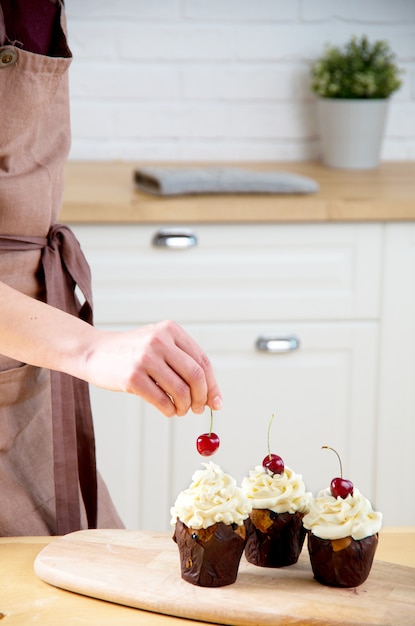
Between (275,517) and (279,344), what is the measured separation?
1.29m

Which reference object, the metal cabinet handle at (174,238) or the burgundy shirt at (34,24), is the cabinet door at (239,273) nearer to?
the metal cabinet handle at (174,238)

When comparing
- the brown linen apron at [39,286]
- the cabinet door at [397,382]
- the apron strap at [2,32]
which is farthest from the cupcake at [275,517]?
the cabinet door at [397,382]

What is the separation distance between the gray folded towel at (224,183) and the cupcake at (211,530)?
1.28 metres

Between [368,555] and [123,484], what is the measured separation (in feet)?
4.69

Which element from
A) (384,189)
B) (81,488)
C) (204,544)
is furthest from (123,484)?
(204,544)

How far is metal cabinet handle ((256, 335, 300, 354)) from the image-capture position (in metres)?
2.27

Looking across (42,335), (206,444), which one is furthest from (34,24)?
(206,444)

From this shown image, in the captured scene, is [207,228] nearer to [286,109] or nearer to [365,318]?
[365,318]

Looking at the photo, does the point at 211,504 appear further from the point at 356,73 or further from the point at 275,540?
the point at 356,73

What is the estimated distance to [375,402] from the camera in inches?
92.5

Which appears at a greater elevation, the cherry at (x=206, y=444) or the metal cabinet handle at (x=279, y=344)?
the cherry at (x=206, y=444)

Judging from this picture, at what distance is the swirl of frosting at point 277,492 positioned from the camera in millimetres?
1010

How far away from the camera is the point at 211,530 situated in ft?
3.13

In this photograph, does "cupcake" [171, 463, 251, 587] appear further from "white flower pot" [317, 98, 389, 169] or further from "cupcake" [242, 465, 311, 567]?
"white flower pot" [317, 98, 389, 169]
